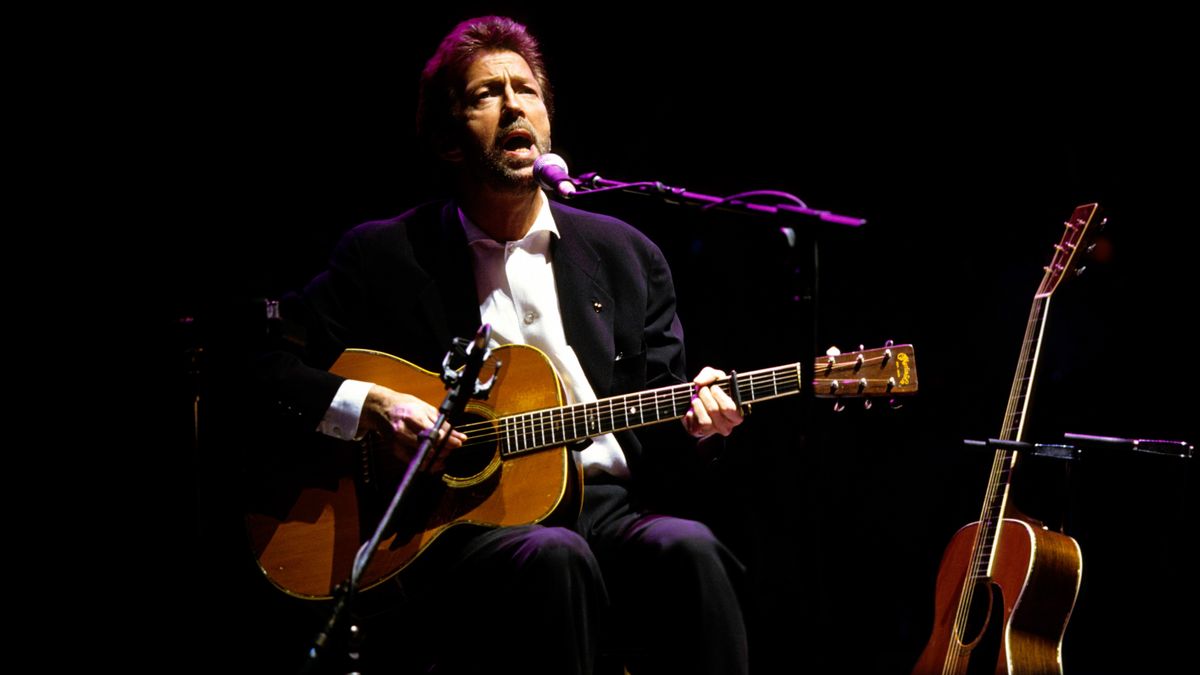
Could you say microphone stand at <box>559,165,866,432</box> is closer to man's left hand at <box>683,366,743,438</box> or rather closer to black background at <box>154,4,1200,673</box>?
man's left hand at <box>683,366,743,438</box>

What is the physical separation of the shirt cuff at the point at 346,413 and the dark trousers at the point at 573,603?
45 centimetres

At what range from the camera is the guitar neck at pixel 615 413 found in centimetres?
286

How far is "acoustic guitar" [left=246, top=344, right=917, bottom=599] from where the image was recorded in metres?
2.79

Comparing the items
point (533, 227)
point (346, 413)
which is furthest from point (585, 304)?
point (346, 413)

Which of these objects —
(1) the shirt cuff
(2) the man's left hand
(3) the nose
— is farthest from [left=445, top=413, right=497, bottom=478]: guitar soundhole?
(3) the nose

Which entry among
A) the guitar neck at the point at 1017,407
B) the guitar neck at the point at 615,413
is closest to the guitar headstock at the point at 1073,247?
the guitar neck at the point at 1017,407

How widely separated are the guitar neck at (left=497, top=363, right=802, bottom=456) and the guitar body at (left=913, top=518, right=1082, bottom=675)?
35.9 inches

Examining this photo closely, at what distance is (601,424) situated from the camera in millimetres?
2898

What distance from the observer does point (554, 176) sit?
254cm

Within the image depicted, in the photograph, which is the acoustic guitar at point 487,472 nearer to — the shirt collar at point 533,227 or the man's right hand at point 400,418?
the man's right hand at point 400,418

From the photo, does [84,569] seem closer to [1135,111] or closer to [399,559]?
[399,559]

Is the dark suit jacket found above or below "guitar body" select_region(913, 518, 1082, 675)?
above

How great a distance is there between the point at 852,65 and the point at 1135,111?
3.90 feet

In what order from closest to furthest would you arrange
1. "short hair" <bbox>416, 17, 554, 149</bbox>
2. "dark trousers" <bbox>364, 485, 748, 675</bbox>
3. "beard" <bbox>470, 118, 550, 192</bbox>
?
"dark trousers" <bbox>364, 485, 748, 675</bbox> → "beard" <bbox>470, 118, 550, 192</bbox> → "short hair" <bbox>416, 17, 554, 149</bbox>
